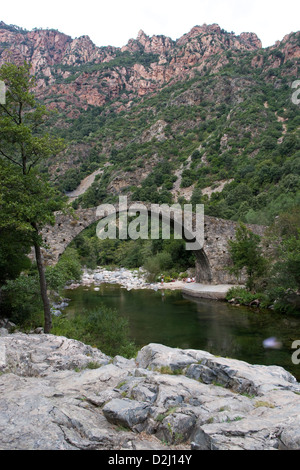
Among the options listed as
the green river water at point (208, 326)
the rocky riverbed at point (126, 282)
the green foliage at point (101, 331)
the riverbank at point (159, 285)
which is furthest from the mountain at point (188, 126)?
the green foliage at point (101, 331)

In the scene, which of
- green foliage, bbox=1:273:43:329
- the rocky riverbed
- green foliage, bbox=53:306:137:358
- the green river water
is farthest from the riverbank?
green foliage, bbox=1:273:43:329

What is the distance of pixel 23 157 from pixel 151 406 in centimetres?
533

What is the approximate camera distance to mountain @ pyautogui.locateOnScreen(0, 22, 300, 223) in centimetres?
3284

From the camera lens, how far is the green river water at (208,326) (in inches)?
300

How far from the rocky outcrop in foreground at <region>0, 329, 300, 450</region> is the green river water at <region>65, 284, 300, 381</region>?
9.74 feet

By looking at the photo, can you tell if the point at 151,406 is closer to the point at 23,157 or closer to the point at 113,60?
the point at 23,157

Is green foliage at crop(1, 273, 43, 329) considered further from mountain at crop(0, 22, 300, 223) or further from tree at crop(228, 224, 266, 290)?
tree at crop(228, 224, 266, 290)

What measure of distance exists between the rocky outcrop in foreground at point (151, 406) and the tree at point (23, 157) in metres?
2.37

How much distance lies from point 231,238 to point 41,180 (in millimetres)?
13237

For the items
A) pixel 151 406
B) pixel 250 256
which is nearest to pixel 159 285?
pixel 250 256

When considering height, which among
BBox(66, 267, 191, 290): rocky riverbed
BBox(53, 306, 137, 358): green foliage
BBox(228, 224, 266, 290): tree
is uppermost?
BBox(228, 224, 266, 290): tree

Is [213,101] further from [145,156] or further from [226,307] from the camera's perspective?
[226,307]

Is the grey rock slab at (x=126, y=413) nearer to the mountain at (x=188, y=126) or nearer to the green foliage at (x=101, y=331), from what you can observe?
the green foliage at (x=101, y=331)
